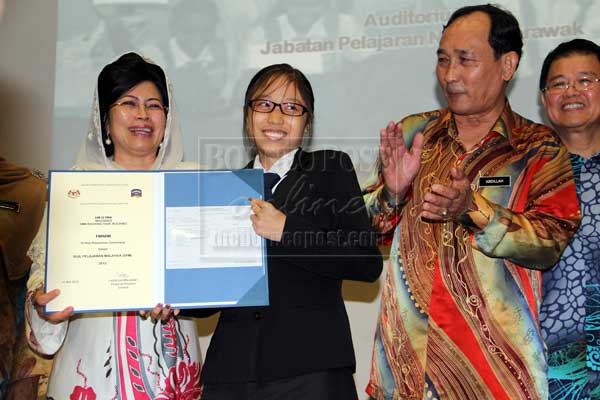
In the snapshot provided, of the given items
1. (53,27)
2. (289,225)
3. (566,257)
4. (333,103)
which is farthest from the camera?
(53,27)

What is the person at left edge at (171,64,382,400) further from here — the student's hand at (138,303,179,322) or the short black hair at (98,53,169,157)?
the short black hair at (98,53,169,157)

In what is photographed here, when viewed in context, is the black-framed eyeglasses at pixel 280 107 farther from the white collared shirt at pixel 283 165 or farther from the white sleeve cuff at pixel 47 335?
the white sleeve cuff at pixel 47 335

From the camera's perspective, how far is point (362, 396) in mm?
3770

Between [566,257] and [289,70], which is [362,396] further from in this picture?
[289,70]

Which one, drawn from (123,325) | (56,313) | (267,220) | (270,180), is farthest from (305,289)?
(56,313)

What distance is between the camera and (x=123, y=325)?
2400 mm

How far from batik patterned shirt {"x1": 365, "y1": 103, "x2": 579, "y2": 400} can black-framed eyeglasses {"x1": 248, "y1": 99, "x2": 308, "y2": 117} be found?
1.34ft

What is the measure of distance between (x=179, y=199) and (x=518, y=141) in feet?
3.69

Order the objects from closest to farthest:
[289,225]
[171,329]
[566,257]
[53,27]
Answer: [289,225] < [171,329] < [566,257] < [53,27]

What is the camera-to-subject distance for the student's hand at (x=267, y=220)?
88.9 inches

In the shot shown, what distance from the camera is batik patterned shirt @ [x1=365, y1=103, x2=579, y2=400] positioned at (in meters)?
2.28

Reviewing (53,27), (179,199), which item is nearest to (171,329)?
(179,199)

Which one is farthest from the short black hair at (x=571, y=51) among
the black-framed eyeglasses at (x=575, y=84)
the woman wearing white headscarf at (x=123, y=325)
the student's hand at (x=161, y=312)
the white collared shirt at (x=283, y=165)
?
the student's hand at (x=161, y=312)

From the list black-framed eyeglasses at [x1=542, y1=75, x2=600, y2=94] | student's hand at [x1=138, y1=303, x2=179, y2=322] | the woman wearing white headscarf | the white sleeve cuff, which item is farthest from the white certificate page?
black-framed eyeglasses at [x1=542, y1=75, x2=600, y2=94]
